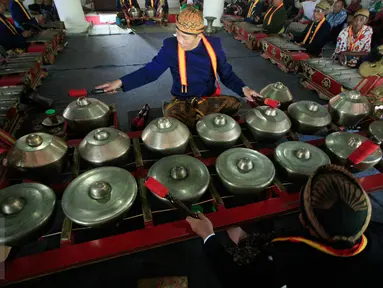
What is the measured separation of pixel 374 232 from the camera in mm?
1019

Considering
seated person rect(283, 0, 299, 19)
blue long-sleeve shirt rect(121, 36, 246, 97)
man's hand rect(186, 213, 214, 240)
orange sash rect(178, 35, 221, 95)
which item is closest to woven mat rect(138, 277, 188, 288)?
man's hand rect(186, 213, 214, 240)

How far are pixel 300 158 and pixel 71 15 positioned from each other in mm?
6044

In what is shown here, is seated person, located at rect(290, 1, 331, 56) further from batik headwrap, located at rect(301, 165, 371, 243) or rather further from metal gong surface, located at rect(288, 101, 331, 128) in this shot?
batik headwrap, located at rect(301, 165, 371, 243)

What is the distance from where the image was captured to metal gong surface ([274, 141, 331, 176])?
145cm

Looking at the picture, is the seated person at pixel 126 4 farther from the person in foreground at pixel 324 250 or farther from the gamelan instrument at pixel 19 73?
the person in foreground at pixel 324 250

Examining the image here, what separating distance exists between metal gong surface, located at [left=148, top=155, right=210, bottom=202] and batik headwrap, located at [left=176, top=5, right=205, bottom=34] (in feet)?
2.84

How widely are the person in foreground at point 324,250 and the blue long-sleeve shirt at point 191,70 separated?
1.28 metres

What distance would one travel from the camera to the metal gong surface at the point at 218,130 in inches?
62.6

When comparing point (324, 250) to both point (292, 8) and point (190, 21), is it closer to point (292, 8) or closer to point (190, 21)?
point (190, 21)

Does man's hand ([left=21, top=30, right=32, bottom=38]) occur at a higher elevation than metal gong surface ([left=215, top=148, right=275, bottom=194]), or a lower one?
lower

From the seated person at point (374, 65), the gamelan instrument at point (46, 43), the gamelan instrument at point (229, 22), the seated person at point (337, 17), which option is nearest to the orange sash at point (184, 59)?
the seated person at point (374, 65)

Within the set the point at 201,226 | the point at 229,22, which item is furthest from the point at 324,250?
the point at 229,22

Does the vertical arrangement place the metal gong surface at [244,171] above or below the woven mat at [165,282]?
above

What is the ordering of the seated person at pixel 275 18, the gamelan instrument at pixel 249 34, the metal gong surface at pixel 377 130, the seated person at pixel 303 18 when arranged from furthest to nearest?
the seated person at pixel 303 18
the gamelan instrument at pixel 249 34
the seated person at pixel 275 18
the metal gong surface at pixel 377 130
